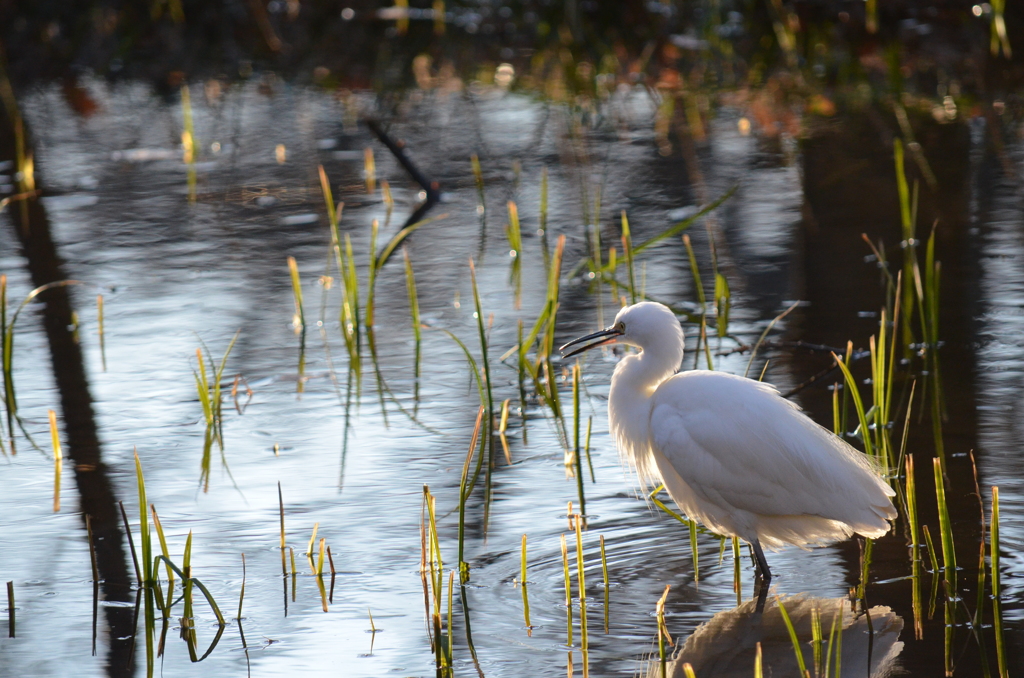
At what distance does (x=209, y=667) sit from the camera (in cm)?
333

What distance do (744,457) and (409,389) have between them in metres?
2.09

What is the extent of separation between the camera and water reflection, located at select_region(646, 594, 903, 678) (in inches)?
127

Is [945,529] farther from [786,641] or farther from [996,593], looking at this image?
[786,641]

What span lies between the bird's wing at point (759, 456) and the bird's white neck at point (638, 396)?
129 mm

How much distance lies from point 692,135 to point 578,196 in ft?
6.05

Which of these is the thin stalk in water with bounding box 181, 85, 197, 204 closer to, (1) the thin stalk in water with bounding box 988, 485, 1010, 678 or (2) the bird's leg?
(2) the bird's leg

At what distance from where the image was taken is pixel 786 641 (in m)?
3.43

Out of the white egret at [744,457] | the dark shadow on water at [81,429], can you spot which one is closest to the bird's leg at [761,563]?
the white egret at [744,457]

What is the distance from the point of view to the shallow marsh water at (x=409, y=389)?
11.5 feet

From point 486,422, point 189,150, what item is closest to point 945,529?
point 486,422

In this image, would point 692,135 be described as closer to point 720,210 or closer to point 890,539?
point 720,210

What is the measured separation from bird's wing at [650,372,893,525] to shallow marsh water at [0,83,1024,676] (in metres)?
0.25

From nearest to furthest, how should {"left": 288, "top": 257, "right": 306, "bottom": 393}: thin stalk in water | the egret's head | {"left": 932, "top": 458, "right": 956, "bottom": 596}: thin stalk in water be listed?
{"left": 932, "top": 458, "right": 956, "bottom": 596}: thin stalk in water
the egret's head
{"left": 288, "top": 257, "right": 306, "bottom": 393}: thin stalk in water

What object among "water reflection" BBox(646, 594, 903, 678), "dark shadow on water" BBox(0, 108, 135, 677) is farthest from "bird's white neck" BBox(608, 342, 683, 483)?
"dark shadow on water" BBox(0, 108, 135, 677)
